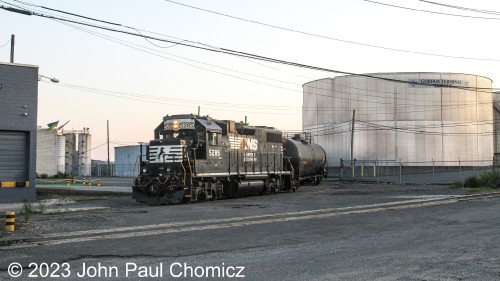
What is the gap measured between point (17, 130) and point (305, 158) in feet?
64.2

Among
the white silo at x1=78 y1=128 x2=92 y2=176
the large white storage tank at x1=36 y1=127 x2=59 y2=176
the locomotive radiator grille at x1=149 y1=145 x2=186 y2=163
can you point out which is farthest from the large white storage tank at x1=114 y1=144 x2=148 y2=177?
the locomotive radiator grille at x1=149 y1=145 x2=186 y2=163

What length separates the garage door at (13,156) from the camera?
2466cm

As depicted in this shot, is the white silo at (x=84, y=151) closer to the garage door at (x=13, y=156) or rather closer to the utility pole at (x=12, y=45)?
the utility pole at (x=12, y=45)

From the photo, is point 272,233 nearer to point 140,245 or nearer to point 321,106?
point 140,245

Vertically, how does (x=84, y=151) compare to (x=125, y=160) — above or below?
above

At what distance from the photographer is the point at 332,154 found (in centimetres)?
7231

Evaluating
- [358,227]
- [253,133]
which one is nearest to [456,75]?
[253,133]

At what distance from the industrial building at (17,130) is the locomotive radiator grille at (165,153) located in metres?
Result: 6.55

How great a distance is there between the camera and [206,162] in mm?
23828

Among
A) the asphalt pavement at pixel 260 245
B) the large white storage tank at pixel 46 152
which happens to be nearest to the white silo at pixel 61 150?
the large white storage tank at pixel 46 152

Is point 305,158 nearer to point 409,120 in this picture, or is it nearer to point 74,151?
point 409,120

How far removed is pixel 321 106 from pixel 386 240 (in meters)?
64.0

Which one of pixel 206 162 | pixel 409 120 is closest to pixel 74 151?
pixel 409 120

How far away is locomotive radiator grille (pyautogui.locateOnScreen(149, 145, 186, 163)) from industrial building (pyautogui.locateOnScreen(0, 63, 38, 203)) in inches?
258
